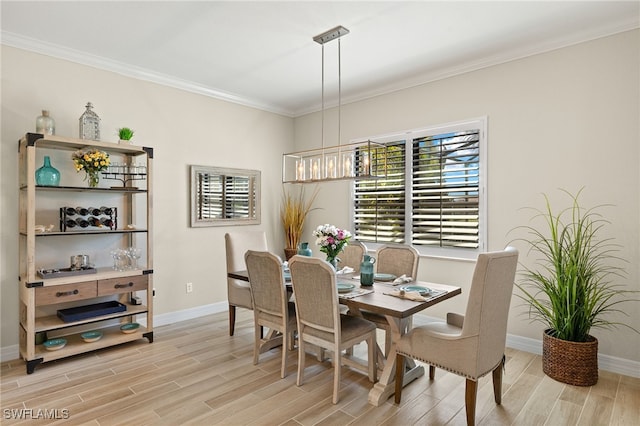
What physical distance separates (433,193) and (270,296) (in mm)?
2209

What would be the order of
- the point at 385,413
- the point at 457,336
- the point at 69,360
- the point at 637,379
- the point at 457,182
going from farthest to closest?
the point at 457,182, the point at 69,360, the point at 637,379, the point at 385,413, the point at 457,336

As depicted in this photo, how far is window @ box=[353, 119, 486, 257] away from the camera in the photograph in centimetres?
386

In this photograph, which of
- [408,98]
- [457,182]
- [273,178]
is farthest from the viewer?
[273,178]

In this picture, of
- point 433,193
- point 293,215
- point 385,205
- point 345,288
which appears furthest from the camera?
point 293,215

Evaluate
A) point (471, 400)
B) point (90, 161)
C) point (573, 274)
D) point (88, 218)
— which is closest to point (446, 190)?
point (573, 274)

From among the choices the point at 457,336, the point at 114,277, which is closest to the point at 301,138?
the point at 114,277

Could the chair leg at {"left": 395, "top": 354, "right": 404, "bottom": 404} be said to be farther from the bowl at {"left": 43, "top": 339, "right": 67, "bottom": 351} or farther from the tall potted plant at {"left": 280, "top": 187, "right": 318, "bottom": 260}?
the tall potted plant at {"left": 280, "top": 187, "right": 318, "bottom": 260}

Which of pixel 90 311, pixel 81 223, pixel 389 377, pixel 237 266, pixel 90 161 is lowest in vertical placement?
pixel 389 377

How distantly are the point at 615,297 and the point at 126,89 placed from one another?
4.96m

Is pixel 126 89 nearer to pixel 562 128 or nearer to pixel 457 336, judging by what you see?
pixel 457 336

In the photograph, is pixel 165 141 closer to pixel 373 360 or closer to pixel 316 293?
pixel 316 293

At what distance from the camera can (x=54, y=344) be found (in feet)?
10.5

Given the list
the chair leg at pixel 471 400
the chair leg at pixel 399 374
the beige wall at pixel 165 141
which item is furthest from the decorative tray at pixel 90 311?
the chair leg at pixel 471 400

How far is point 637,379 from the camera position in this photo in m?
2.91
